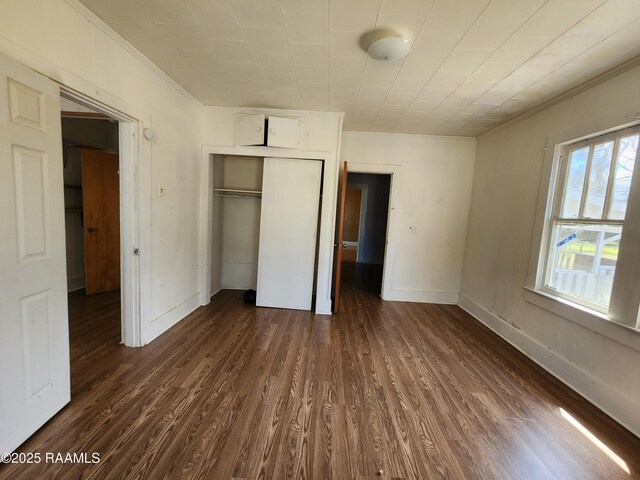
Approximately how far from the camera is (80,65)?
5.63ft

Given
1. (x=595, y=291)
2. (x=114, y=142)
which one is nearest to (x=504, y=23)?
(x=595, y=291)

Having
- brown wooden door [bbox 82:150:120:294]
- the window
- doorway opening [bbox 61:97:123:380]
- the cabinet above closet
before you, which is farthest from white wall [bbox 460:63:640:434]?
brown wooden door [bbox 82:150:120:294]

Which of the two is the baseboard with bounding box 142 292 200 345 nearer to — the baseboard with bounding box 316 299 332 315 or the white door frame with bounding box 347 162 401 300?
the baseboard with bounding box 316 299 332 315

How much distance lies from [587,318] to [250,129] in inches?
148

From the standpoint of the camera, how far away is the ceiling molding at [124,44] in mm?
1668

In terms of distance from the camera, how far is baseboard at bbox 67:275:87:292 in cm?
368

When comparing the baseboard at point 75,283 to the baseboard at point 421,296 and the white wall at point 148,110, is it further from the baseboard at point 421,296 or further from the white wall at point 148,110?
the baseboard at point 421,296

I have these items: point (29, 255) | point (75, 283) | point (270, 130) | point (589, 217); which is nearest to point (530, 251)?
point (589, 217)

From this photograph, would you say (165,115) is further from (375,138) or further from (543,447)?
(543,447)

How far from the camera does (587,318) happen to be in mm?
2115

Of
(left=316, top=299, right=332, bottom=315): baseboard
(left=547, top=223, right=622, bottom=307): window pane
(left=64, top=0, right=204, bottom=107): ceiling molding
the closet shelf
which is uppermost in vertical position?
(left=64, top=0, right=204, bottom=107): ceiling molding

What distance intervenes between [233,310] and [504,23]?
12.1 ft

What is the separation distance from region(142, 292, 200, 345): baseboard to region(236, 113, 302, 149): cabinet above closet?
209 cm

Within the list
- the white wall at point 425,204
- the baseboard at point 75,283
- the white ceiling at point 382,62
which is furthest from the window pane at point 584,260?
the baseboard at point 75,283
